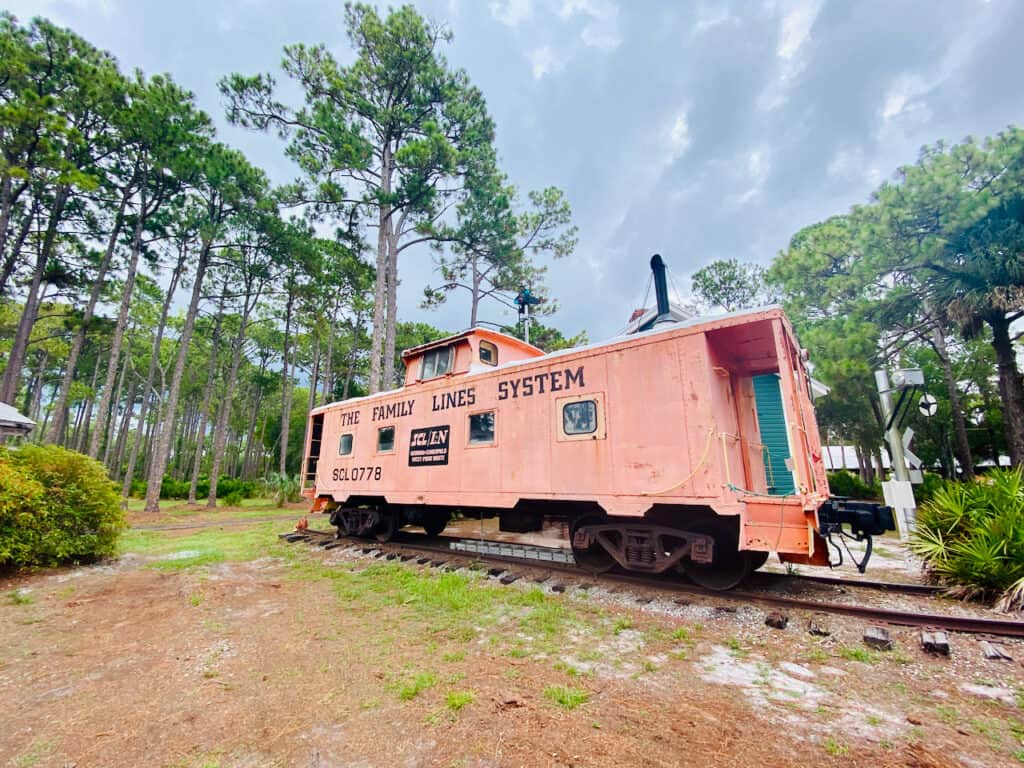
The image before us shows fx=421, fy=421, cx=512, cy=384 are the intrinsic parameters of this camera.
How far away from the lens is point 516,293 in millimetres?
20641

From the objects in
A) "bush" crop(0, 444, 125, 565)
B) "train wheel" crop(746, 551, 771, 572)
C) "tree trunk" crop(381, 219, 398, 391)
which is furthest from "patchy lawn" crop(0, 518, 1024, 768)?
"tree trunk" crop(381, 219, 398, 391)

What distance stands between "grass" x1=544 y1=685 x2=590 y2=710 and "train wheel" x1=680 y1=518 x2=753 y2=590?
9.43 ft

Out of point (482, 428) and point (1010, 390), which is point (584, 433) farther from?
point (1010, 390)

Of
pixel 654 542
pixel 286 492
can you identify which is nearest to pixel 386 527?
pixel 654 542

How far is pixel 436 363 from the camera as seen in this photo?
8281mm

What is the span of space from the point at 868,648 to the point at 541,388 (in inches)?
170

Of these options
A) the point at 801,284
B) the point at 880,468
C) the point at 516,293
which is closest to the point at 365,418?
the point at 516,293

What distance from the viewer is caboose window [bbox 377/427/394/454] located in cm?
859

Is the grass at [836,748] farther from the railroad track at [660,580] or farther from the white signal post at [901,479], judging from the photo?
the white signal post at [901,479]

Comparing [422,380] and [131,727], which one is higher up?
[422,380]

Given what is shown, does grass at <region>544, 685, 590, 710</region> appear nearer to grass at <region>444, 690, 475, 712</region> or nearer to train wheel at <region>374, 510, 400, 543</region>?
grass at <region>444, 690, 475, 712</region>

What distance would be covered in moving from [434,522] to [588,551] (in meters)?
4.42

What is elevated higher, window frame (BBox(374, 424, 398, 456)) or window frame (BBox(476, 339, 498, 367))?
window frame (BBox(476, 339, 498, 367))

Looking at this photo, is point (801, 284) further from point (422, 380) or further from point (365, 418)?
point (365, 418)
